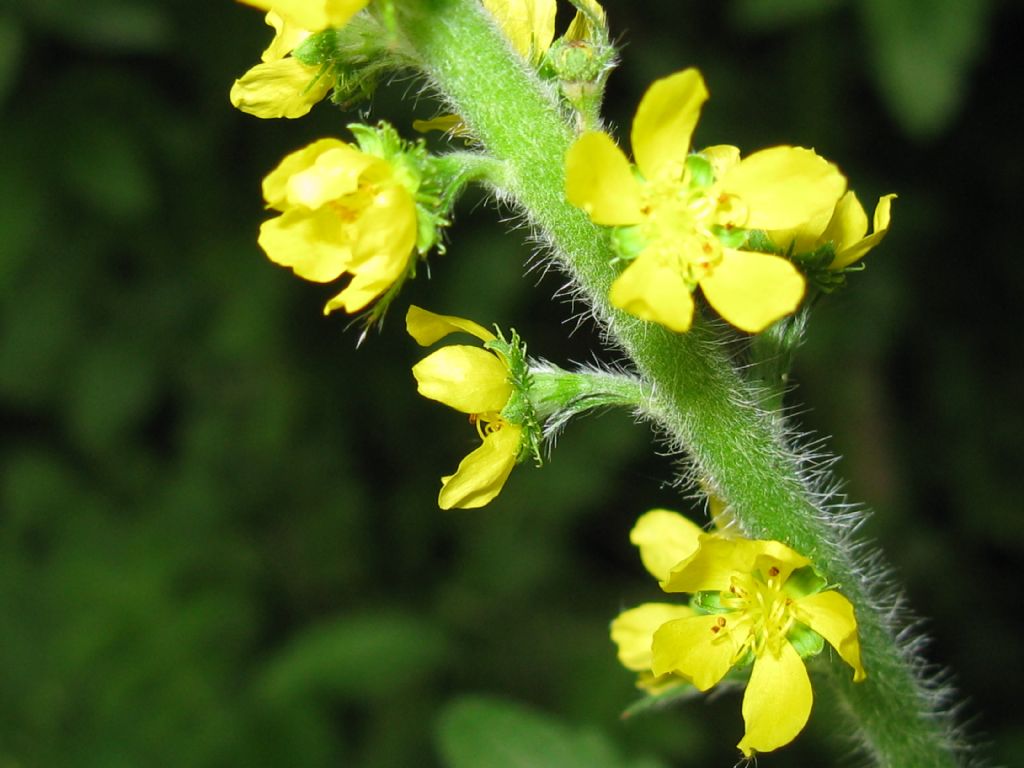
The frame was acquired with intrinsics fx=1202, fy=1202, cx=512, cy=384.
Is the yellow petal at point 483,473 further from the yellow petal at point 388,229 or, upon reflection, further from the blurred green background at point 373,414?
the blurred green background at point 373,414

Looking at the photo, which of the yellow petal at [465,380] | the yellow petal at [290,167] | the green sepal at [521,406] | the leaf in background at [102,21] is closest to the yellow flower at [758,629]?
the green sepal at [521,406]

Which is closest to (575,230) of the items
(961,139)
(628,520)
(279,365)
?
(279,365)

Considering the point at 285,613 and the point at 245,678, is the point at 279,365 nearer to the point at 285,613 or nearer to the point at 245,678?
the point at 285,613

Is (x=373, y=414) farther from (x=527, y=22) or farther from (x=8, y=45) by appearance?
(x=527, y=22)

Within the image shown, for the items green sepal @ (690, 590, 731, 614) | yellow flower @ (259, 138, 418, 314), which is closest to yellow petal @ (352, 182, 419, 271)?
yellow flower @ (259, 138, 418, 314)

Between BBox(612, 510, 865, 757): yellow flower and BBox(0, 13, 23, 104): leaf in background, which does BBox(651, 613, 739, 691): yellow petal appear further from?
BBox(0, 13, 23, 104): leaf in background
